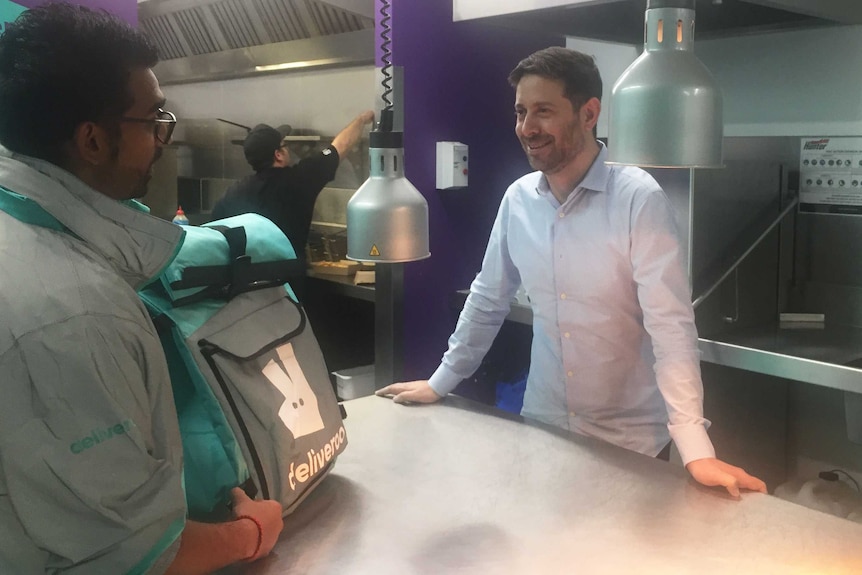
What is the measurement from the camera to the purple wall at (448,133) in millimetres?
2234

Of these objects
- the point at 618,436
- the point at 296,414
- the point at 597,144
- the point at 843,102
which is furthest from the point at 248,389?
the point at 843,102

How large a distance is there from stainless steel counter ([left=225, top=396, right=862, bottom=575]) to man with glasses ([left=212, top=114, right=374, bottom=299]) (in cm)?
177

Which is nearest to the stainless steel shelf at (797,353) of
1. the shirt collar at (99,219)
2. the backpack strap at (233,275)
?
the backpack strap at (233,275)

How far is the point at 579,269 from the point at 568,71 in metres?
0.44

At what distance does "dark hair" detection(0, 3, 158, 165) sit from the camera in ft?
2.97

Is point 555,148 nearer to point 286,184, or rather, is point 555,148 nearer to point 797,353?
point 797,353

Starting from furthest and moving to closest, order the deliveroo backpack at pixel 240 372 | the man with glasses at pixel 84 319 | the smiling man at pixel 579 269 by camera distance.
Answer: the smiling man at pixel 579 269 < the deliveroo backpack at pixel 240 372 < the man with glasses at pixel 84 319

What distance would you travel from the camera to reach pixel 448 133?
7.69 ft

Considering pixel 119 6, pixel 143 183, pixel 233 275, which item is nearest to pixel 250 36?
pixel 119 6

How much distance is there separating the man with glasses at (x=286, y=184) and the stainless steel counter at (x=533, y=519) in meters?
1.77

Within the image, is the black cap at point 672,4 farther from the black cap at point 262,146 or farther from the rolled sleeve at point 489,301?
the black cap at point 262,146

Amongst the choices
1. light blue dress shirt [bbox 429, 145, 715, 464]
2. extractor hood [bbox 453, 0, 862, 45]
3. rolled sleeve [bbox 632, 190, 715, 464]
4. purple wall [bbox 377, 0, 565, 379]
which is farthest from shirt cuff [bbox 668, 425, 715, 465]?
purple wall [bbox 377, 0, 565, 379]

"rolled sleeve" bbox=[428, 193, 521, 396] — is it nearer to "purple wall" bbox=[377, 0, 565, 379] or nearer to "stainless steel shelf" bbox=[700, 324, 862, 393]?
"purple wall" bbox=[377, 0, 565, 379]

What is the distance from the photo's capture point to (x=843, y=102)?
224cm
